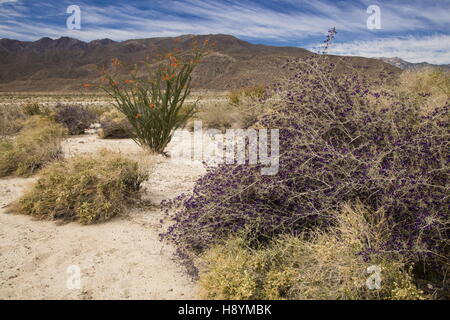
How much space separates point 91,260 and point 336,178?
2.44 metres

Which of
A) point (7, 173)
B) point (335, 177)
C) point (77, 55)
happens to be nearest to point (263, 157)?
point (335, 177)

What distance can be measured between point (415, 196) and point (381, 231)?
40cm

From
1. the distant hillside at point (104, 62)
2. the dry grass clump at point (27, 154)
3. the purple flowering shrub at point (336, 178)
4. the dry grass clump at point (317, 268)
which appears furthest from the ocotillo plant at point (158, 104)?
the distant hillside at point (104, 62)

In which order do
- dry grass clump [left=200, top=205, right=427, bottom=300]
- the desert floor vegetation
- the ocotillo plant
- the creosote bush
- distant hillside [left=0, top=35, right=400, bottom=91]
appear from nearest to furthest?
dry grass clump [left=200, top=205, right=427, bottom=300] → the desert floor vegetation → the ocotillo plant → the creosote bush → distant hillside [left=0, top=35, right=400, bottom=91]

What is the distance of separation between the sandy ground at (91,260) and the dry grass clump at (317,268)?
1.23ft

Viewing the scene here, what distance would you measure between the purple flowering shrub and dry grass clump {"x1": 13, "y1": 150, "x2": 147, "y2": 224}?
107 cm

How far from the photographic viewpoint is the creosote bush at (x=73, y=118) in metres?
10.9

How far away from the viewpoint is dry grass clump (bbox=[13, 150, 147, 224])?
4.21 metres

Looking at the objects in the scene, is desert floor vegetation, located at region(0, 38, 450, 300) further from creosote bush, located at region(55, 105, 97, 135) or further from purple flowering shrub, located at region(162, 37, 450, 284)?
creosote bush, located at region(55, 105, 97, 135)

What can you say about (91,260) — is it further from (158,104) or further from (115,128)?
(115,128)

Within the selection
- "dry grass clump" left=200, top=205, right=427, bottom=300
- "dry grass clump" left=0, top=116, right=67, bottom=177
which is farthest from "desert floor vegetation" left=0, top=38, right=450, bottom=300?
"dry grass clump" left=0, top=116, right=67, bottom=177

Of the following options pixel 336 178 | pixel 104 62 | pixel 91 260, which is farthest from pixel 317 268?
pixel 104 62

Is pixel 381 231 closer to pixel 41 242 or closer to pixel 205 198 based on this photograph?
pixel 205 198

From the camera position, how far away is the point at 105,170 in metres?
4.59
